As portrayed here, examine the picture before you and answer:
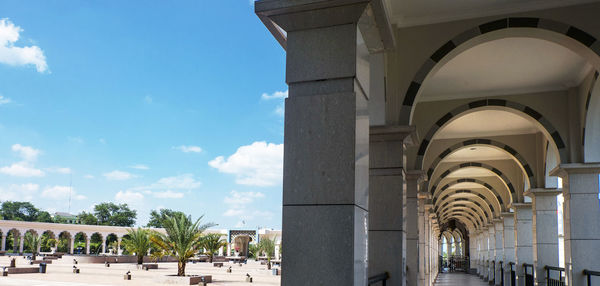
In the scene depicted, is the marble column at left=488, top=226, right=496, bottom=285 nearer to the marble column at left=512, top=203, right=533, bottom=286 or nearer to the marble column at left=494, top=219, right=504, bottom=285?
the marble column at left=494, top=219, right=504, bottom=285

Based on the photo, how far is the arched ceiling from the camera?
8.02m

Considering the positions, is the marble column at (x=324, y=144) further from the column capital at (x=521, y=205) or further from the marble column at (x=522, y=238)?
the column capital at (x=521, y=205)

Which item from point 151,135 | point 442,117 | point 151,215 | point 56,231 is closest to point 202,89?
point 151,135

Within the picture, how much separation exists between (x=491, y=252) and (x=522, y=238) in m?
9.03

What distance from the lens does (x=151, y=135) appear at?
84312mm

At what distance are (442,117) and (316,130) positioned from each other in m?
7.36

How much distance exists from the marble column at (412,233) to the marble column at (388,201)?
9.27ft

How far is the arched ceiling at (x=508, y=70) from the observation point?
8016mm

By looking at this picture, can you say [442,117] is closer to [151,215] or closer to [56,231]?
[56,231]

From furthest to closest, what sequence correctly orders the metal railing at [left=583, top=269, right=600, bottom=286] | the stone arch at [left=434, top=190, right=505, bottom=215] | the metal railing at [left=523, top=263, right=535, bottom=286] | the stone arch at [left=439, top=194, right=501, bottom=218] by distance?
the stone arch at [left=439, top=194, right=501, bottom=218], the stone arch at [left=434, top=190, right=505, bottom=215], the metal railing at [left=523, top=263, right=535, bottom=286], the metal railing at [left=583, top=269, right=600, bottom=286]

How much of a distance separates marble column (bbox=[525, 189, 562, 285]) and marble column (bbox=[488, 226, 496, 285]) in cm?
934

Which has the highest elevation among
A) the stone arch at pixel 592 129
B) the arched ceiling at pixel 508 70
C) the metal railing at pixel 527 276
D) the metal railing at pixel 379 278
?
the arched ceiling at pixel 508 70

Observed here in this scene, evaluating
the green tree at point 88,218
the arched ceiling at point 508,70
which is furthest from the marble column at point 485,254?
the green tree at point 88,218

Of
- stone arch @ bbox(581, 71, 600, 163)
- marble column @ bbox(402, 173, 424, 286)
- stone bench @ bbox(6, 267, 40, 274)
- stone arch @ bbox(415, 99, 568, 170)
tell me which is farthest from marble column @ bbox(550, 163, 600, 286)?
stone bench @ bbox(6, 267, 40, 274)
